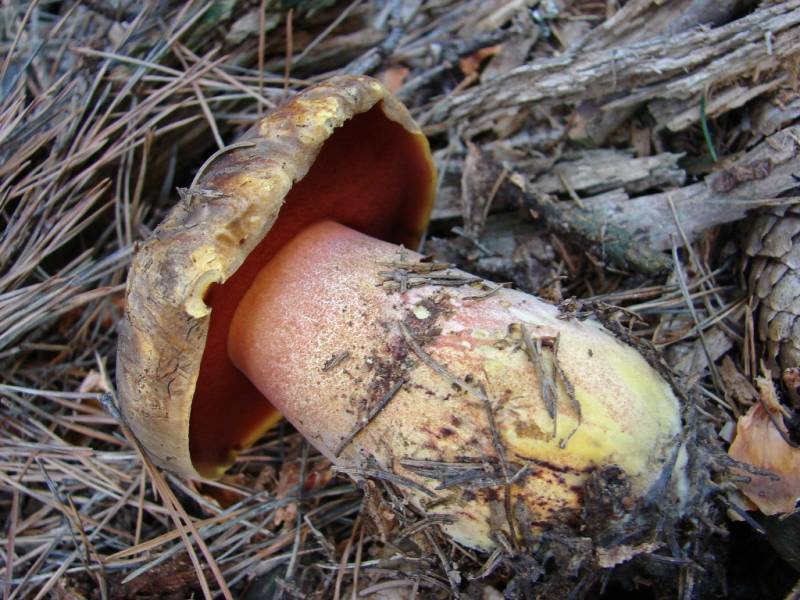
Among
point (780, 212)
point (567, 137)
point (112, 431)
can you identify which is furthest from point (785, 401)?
point (112, 431)

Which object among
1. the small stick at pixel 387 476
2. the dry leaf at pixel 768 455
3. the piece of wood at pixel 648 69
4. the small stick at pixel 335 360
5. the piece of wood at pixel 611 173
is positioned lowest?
A: the dry leaf at pixel 768 455

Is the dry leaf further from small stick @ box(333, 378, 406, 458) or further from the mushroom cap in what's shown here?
the mushroom cap

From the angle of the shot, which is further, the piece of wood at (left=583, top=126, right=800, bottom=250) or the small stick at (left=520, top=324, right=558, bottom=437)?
the piece of wood at (left=583, top=126, right=800, bottom=250)

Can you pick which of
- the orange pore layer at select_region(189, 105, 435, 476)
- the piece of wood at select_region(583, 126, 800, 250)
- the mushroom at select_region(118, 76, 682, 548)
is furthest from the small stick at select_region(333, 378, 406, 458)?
the piece of wood at select_region(583, 126, 800, 250)

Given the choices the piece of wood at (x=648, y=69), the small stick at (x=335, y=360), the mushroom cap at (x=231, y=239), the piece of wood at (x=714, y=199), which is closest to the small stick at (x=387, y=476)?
the small stick at (x=335, y=360)

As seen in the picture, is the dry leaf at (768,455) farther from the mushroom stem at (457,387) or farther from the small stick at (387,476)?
the small stick at (387,476)

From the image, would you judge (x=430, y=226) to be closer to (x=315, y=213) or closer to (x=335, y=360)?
(x=315, y=213)

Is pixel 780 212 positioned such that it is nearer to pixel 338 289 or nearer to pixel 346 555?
pixel 338 289
